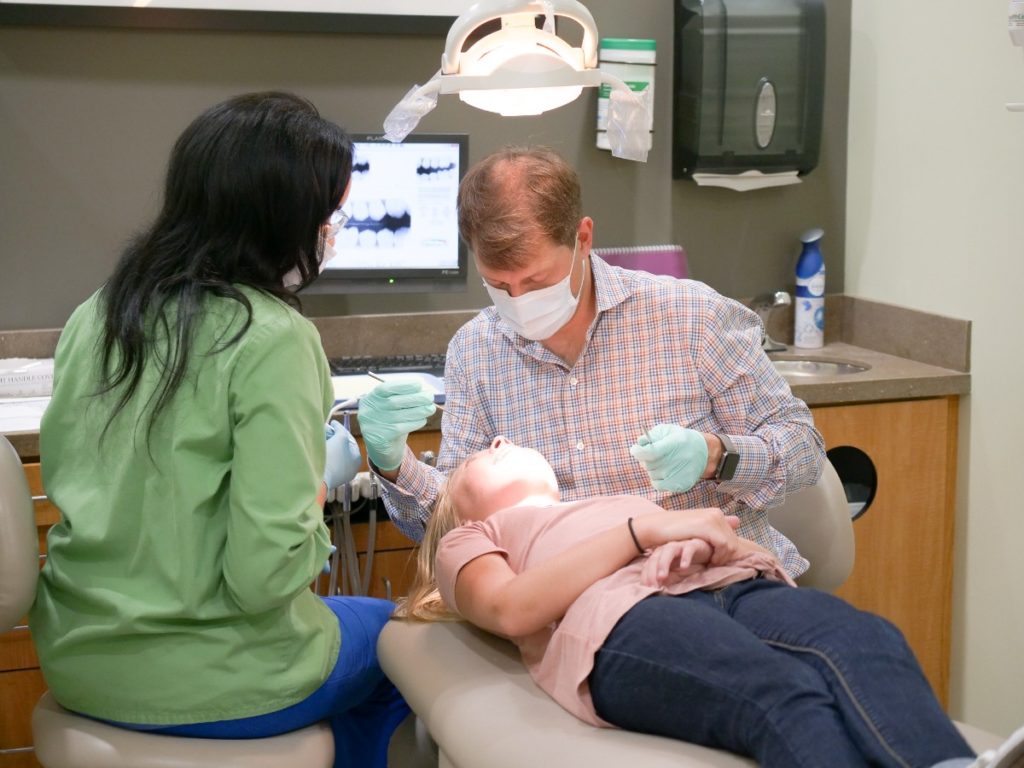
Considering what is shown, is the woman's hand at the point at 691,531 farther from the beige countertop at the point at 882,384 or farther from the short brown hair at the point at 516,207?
→ the beige countertop at the point at 882,384

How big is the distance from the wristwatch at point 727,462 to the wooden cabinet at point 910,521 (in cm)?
97

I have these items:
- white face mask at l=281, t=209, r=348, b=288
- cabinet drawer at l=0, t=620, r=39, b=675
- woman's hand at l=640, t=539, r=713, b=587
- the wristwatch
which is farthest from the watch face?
cabinet drawer at l=0, t=620, r=39, b=675

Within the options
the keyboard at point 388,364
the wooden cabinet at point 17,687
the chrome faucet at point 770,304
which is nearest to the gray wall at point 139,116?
the keyboard at point 388,364

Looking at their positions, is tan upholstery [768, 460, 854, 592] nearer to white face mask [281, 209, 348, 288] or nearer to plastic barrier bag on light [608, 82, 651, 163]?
plastic barrier bag on light [608, 82, 651, 163]

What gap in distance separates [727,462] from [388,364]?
1153 millimetres

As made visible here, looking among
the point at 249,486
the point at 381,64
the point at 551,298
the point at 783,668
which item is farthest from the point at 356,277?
the point at 783,668

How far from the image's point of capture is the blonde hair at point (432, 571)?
1.98 metres

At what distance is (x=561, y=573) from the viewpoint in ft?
5.69

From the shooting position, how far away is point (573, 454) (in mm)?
2135

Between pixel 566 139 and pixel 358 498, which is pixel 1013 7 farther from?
pixel 358 498

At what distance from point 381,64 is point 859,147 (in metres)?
1.25

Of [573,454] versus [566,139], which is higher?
[566,139]

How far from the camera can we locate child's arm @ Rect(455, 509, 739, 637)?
1727 mm

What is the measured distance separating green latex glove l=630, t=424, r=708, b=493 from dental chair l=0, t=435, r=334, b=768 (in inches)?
24.9
